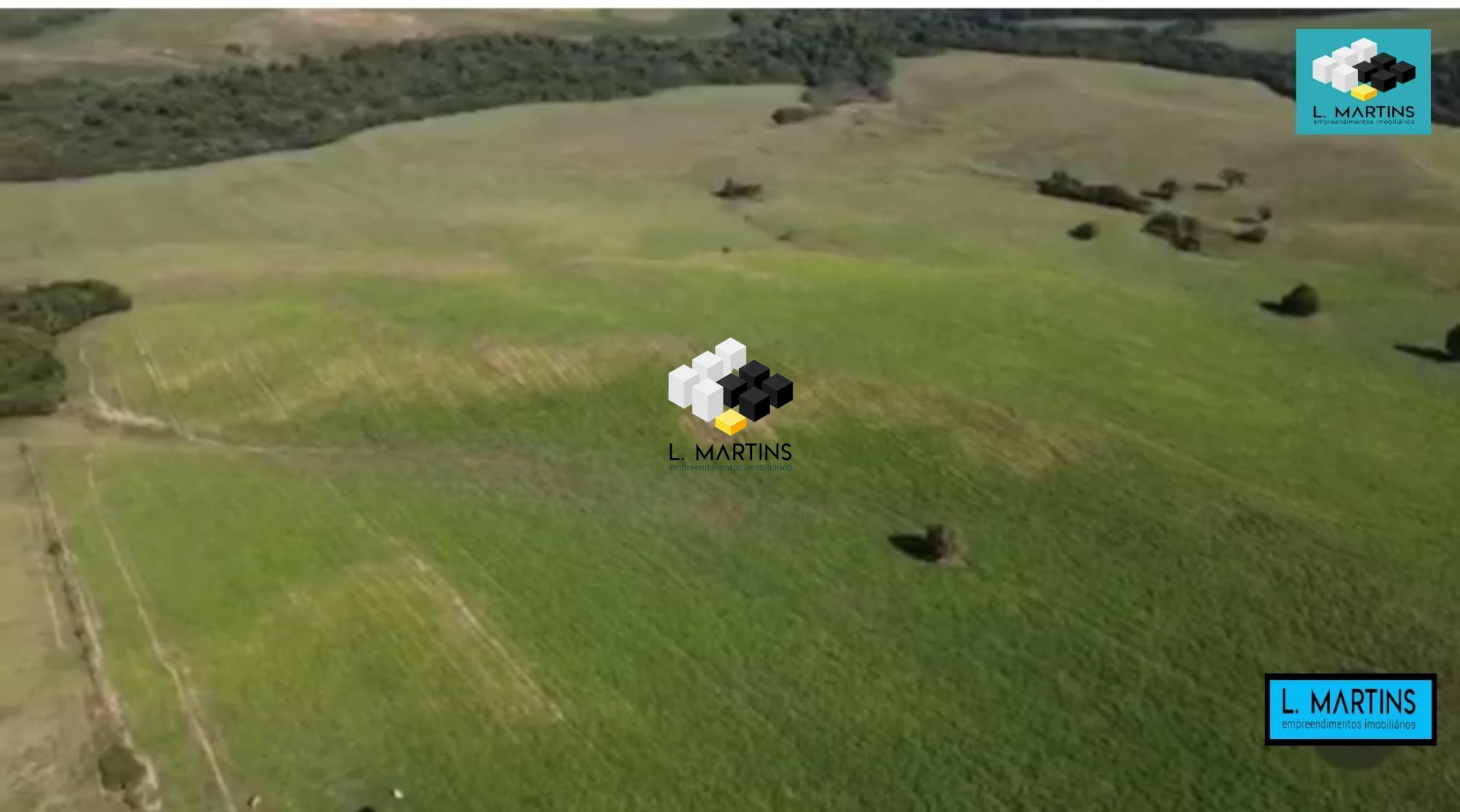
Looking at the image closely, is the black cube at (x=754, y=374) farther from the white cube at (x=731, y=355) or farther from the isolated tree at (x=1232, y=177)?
the isolated tree at (x=1232, y=177)

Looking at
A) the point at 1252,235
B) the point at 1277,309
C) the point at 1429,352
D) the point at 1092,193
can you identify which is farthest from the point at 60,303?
the point at 1429,352

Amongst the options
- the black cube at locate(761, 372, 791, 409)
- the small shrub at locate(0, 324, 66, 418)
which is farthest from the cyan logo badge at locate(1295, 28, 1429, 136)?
the small shrub at locate(0, 324, 66, 418)

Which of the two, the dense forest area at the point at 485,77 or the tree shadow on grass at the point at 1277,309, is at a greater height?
the dense forest area at the point at 485,77

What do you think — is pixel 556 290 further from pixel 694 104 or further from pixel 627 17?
pixel 627 17

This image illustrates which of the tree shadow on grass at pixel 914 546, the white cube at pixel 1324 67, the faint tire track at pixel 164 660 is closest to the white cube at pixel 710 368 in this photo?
the tree shadow on grass at pixel 914 546

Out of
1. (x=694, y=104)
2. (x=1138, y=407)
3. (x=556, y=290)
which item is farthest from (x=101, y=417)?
(x=694, y=104)

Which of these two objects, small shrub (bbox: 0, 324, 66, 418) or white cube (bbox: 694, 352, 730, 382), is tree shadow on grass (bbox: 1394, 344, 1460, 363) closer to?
white cube (bbox: 694, 352, 730, 382)
